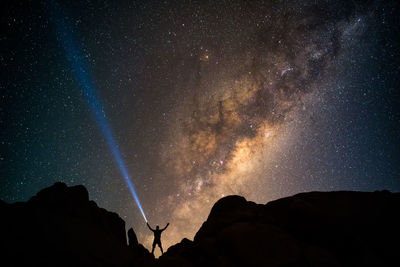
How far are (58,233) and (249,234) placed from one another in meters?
10.2

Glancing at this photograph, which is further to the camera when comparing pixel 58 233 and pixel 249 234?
pixel 249 234

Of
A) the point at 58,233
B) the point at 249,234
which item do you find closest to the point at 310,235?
the point at 249,234

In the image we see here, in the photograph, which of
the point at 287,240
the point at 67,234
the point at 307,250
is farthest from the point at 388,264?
the point at 67,234

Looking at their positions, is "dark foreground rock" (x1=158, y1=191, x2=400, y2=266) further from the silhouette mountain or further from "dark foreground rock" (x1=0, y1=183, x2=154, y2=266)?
"dark foreground rock" (x1=0, y1=183, x2=154, y2=266)

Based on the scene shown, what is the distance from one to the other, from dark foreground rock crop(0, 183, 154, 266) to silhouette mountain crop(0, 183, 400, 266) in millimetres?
32

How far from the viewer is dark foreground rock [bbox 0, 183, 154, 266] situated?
7.82 meters

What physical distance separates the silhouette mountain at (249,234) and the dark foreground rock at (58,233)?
0.03 m

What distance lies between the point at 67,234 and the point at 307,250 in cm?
1260

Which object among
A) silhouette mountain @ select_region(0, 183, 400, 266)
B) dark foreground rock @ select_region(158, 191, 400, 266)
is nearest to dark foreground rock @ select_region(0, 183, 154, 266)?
silhouette mountain @ select_region(0, 183, 400, 266)

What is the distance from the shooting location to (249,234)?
9750 mm

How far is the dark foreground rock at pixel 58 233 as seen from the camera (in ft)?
25.7

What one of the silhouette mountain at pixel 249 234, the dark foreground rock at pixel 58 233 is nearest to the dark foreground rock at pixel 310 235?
the silhouette mountain at pixel 249 234

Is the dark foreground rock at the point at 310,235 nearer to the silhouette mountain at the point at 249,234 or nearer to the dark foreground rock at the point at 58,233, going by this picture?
the silhouette mountain at the point at 249,234

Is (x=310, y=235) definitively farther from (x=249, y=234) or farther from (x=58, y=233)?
(x=58, y=233)
